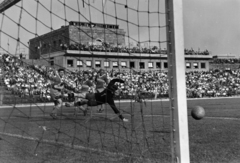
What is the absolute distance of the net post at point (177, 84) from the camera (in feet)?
11.1

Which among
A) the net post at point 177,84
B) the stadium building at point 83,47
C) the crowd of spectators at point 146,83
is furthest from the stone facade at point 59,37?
the crowd of spectators at point 146,83

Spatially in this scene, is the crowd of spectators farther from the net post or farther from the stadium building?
the net post

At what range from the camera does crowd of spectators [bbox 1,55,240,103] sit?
54.6 feet

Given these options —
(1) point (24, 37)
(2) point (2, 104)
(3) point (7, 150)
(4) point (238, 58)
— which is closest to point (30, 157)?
(3) point (7, 150)

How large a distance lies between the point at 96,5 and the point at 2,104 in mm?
13189

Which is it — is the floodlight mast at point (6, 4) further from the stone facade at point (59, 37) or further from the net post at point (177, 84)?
the net post at point (177, 84)

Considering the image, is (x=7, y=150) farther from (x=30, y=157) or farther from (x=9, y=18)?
(x=9, y=18)

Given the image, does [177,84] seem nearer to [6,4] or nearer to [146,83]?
[6,4]

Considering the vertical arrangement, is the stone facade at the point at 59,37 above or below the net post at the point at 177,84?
above

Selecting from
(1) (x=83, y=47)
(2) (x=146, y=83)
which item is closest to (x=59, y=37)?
(1) (x=83, y=47)

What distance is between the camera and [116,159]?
4125 mm

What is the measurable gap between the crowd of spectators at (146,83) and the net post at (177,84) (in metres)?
8.63

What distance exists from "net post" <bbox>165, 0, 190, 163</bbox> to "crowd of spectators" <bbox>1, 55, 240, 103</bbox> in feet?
28.3

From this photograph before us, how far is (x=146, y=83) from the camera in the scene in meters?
23.3
